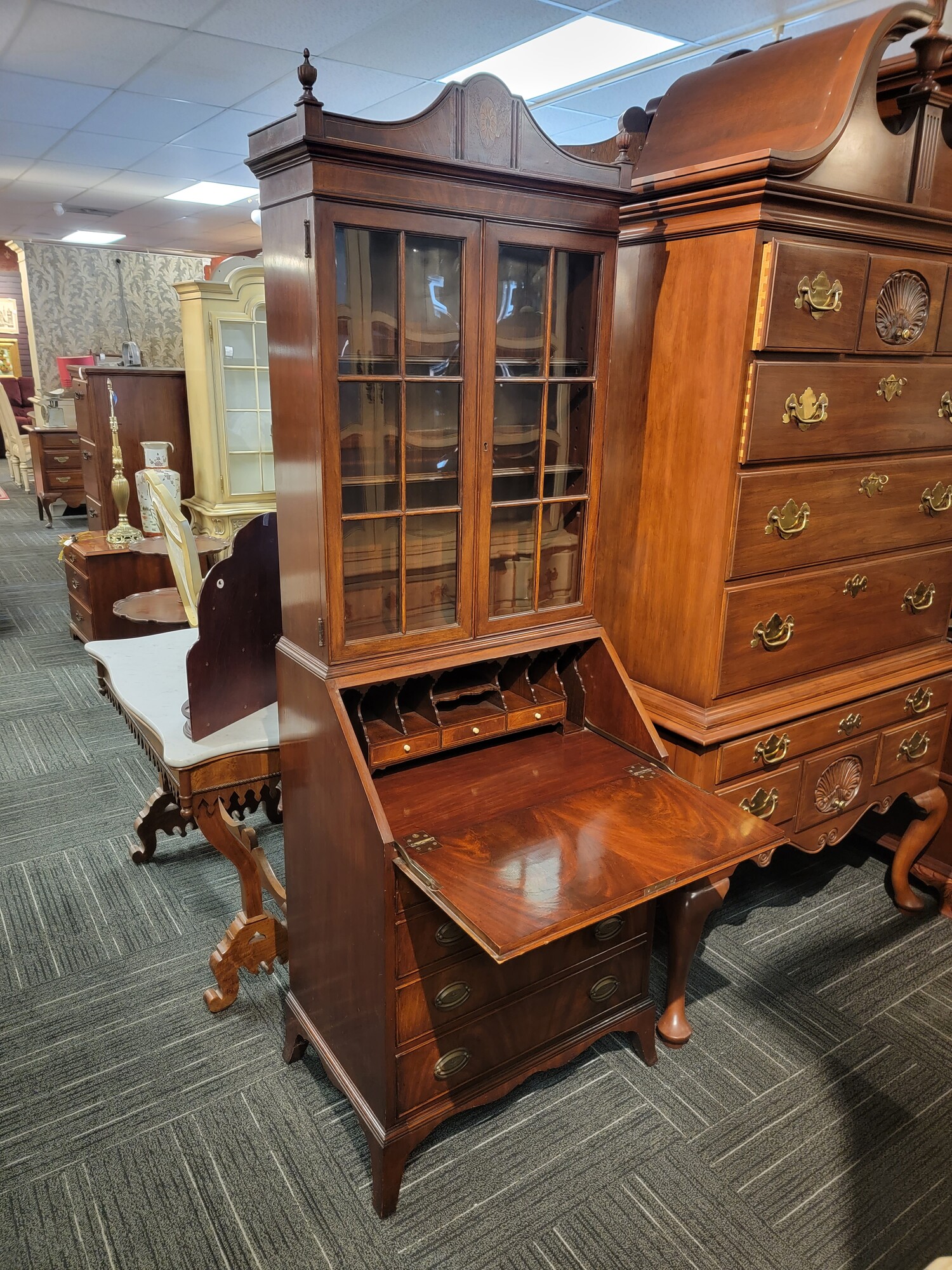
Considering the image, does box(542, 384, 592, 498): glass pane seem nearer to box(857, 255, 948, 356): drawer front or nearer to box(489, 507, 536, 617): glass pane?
box(489, 507, 536, 617): glass pane

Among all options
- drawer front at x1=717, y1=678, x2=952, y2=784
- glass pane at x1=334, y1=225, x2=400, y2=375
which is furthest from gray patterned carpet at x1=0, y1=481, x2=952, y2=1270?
glass pane at x1=334, y1=225, x2=400, y2=375

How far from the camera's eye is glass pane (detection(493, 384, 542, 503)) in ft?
5.49

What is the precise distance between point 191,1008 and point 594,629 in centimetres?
136

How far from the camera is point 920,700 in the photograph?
241 cm

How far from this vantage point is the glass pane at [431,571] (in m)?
1.63

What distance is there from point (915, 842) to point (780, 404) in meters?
1.49

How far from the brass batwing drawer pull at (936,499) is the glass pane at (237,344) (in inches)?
149

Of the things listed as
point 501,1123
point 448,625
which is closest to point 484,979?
point 501,1123

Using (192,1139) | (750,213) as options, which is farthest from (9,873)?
(750,213)

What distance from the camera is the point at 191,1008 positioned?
2174 mm

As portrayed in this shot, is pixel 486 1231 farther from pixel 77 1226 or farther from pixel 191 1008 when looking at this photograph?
pixel 191 1008

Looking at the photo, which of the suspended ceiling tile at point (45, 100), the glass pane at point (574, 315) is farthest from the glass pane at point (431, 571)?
the suspended ceiling tile at point (45, 100)

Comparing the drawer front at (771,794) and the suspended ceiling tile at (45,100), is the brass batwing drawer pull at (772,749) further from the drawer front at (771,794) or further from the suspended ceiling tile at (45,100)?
the suspended ceiling tile at (45,100)

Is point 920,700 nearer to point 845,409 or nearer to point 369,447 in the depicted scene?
point 845,409
